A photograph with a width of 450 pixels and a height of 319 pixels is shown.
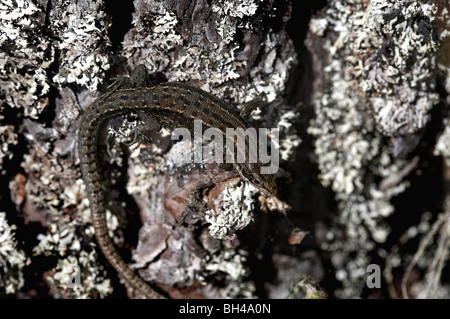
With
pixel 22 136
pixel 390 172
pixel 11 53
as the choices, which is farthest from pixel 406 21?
→ pixel 22 136

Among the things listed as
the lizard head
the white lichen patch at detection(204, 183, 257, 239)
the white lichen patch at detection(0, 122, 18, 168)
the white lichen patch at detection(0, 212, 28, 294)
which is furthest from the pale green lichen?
the lizard head

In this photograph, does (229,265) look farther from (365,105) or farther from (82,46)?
(82,46)

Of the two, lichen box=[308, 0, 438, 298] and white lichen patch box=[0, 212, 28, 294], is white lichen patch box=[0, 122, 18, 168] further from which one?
lichen box=[308, 0, 438, 298]

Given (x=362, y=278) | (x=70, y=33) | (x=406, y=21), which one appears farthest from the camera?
(x=362, y=278)

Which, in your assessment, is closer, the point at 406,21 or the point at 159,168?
the point at 406,21

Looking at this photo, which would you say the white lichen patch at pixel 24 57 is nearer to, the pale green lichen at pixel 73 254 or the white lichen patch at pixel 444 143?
the pale green lichen at pixel 73 254

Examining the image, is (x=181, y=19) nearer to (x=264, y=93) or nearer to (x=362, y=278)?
(x=264, y=93)

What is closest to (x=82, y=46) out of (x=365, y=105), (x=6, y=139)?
(x=6, y=139)
